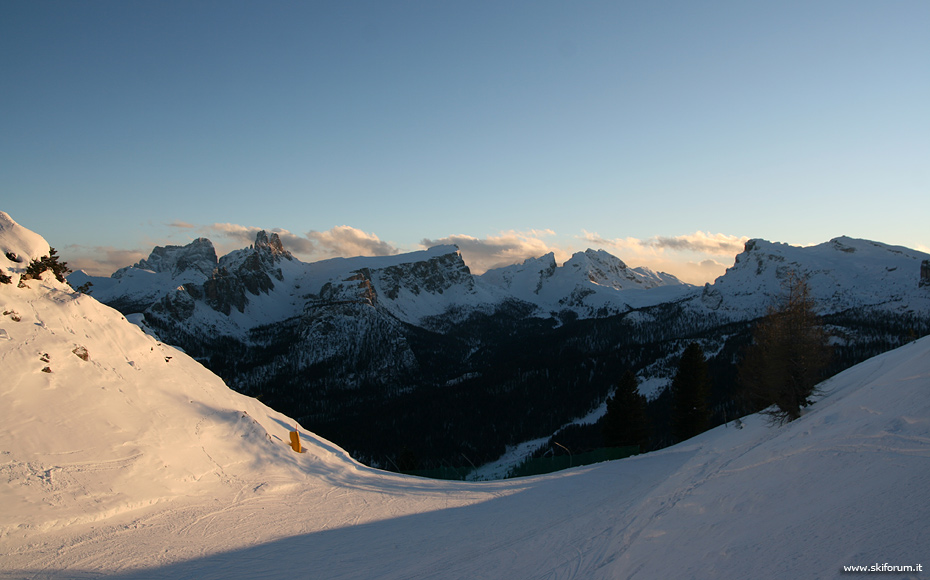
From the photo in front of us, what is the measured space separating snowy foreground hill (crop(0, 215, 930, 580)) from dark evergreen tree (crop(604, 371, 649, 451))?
62.0 ft

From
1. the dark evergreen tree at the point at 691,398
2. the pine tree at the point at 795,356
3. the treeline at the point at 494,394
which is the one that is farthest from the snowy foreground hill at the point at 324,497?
the treeline at the point at 494,394

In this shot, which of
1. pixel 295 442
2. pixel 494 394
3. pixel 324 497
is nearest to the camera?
pixel 324 497

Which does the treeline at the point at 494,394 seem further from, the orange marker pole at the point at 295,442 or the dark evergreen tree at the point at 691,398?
the orange marker pole at the point at 295,442

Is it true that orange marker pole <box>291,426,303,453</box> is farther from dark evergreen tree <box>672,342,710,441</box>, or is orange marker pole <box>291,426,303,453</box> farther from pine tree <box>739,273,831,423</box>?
→ dark evergreen tree <box>672,342,710,441</box>

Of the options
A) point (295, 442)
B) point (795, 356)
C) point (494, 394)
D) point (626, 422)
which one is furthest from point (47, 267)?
point (494, 394)

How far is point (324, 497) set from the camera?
A: 17.2m

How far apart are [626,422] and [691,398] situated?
6.66 m

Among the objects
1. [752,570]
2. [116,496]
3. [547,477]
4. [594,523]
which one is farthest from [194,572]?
[547,477]

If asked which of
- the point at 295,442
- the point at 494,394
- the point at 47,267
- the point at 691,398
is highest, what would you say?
the point at 47,267

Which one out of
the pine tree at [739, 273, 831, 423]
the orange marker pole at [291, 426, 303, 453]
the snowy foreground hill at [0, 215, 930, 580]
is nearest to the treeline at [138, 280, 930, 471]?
the pine tree at [739, 273, 831, 423]

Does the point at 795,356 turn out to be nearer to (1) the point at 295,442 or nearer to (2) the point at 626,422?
(2) the point at 626,422

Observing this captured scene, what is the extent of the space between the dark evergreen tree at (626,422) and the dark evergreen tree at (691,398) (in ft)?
12.0

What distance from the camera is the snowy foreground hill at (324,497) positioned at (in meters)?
8.54

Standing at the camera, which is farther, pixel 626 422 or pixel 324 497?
pixel 626 422
